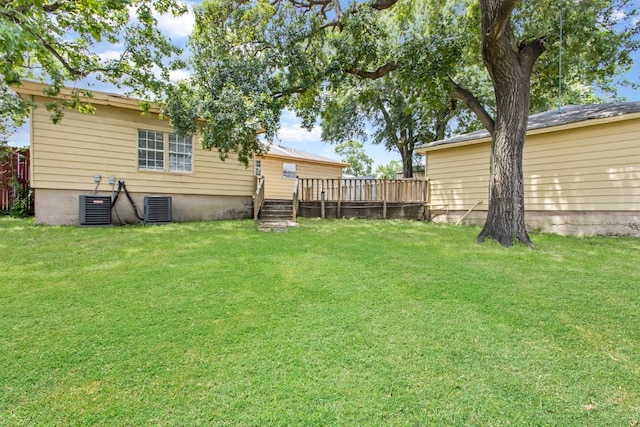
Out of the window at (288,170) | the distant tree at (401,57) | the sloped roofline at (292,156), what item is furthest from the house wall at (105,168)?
the window at (288,170)

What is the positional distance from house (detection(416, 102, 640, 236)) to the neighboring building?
28.5 ft

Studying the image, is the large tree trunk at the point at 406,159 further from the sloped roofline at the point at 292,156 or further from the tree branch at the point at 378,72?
the tree branch at the point at 378,72

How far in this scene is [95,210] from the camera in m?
7.89

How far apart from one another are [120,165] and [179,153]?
5.38 feet

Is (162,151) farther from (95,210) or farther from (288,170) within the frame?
(288,170)

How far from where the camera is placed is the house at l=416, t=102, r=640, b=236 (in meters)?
7.32

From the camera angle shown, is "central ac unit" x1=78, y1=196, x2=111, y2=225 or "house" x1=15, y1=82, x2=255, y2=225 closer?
"house" x1=15, y1=82, x2=255, y2=225

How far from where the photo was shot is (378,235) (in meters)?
7.16

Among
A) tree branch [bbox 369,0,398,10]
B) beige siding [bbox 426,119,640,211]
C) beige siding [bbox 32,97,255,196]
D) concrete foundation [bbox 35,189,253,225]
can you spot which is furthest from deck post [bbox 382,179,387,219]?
beige siding [bbox 32,97,255,196]

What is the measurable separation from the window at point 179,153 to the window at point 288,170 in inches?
279

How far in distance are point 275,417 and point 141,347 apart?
1238mm

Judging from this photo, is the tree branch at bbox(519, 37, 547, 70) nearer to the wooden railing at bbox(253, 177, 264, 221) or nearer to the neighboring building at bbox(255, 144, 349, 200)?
the wooden railing at bbox(253, 177, 264, 221)

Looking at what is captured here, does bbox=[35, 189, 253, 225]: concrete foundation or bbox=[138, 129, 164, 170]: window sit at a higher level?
bbox=[138, 129, 164, 170]: window

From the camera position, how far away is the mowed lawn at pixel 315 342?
5.54 ft
